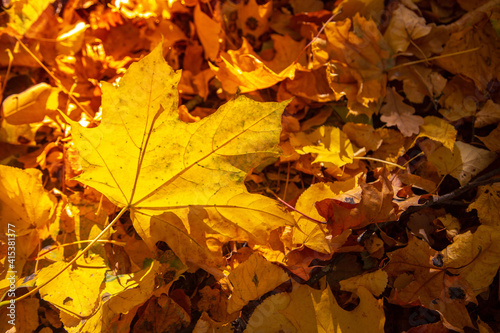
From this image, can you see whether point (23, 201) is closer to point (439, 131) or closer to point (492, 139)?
point (439, 131)

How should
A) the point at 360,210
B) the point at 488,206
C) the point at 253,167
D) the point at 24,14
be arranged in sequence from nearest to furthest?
the point at 253,167 → the point at 360,210 → the point at 488,206 → the point at 24,14

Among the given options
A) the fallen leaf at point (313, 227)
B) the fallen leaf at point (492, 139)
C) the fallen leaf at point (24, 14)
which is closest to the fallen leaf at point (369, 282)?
the fallen leaf at point (313, 227)

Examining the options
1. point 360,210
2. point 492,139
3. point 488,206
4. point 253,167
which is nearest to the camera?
point 253,167

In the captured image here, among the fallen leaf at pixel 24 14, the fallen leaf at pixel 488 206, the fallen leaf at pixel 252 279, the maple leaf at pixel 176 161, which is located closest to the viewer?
the maple leaf at pixel 176 161

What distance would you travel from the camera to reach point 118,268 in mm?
934

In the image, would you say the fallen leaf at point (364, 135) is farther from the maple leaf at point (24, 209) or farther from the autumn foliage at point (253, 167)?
the maple leaf at point (24, 209)

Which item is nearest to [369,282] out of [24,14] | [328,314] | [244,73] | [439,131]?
[328,314]

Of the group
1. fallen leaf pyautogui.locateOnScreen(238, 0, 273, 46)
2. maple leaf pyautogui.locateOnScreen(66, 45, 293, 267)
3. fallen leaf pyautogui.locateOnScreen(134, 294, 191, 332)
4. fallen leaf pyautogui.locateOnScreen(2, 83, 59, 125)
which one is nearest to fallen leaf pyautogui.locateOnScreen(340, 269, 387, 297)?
maple leaf pyautogui.locateOnScreen(66, 45, 293, 267)

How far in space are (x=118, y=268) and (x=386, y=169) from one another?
78 centimetres

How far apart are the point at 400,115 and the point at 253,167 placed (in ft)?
1.94

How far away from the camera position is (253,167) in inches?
29.1

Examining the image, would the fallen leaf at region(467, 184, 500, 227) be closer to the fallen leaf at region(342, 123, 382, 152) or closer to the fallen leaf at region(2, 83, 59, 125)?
the fallen leaf at region(342, 123, 382, 152)

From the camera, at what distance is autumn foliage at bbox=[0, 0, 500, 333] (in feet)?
2.51

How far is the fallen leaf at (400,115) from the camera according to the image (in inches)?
41.2
